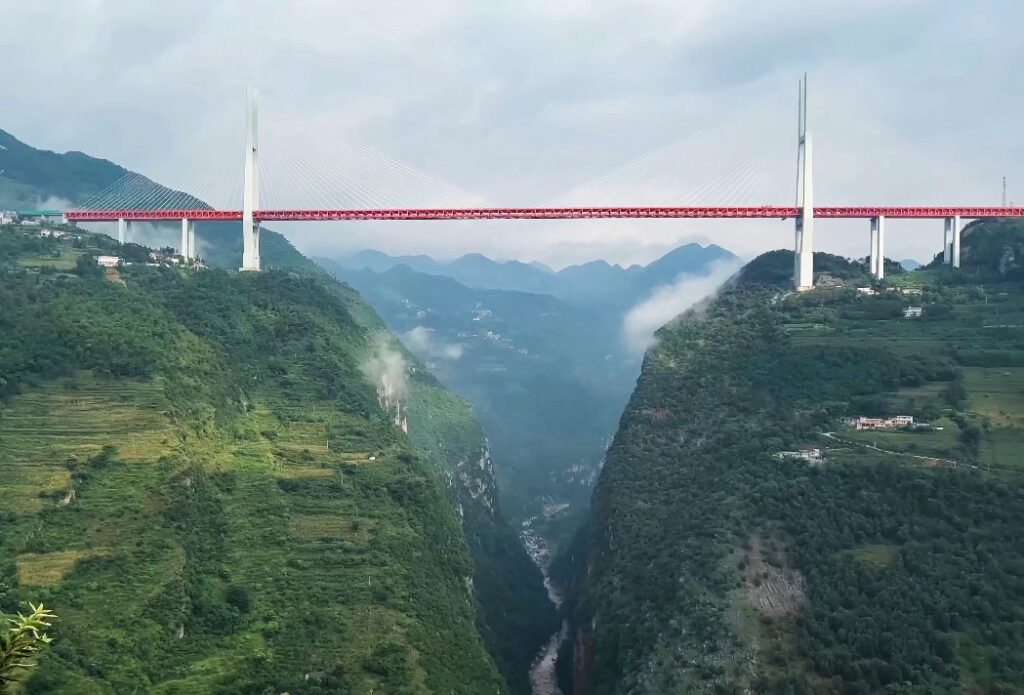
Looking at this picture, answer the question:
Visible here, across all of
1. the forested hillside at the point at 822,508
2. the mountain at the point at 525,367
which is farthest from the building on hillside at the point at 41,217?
the mountain at the point at 525,367

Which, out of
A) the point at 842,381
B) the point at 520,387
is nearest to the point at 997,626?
the point at 842,381

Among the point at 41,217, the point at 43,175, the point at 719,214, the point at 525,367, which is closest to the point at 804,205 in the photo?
the point at 719,214

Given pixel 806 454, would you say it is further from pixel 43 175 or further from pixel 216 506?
pixel 43 175

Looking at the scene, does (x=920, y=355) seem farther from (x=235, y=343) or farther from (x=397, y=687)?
(x=235, y=343)

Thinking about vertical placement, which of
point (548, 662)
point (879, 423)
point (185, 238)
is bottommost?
point (548, 662)

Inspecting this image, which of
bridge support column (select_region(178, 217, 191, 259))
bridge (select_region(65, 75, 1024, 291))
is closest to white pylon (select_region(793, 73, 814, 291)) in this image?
bridge (select_region(65, 75, 1024, 291))

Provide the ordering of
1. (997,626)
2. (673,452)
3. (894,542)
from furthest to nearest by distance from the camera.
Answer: (673,452) → (894,542) → (997,626)
